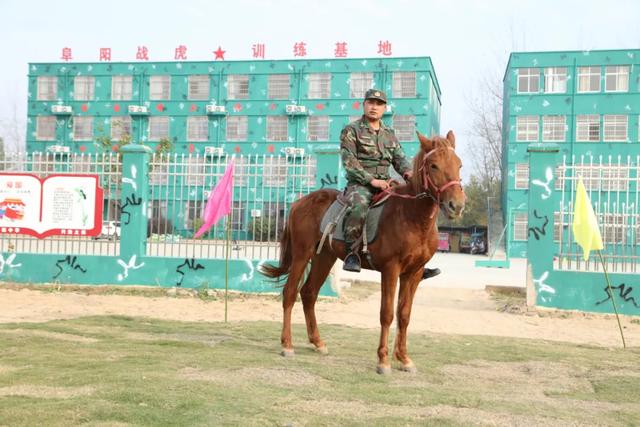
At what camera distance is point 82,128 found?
53344 millimetres

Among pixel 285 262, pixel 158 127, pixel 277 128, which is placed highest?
pixel 158 127

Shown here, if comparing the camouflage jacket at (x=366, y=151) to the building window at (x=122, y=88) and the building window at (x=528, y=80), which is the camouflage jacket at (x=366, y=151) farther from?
the building window at (x=122, y=88)

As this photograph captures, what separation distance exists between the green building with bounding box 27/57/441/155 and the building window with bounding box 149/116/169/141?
0.25ft

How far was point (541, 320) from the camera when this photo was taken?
1209 cm

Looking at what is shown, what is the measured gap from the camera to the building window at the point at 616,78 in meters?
42.5

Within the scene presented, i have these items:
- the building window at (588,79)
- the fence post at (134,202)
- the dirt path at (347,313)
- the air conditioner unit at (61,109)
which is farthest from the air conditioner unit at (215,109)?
the dirt path at (347,313)

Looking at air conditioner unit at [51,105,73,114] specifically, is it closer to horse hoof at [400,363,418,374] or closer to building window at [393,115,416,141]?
building window at [393,115,416,141]

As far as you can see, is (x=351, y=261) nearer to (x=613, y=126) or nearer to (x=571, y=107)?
(x=571, y=107)

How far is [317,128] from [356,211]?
1704 inches

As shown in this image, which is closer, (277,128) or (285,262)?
(285,262)

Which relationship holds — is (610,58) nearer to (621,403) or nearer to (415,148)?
(415,148)

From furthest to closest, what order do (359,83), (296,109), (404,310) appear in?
(359,83) → (296,109) → (404,310)

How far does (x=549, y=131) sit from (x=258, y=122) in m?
20.4

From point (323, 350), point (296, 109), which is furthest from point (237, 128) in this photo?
point (323, 350)
